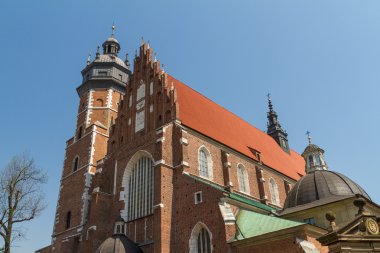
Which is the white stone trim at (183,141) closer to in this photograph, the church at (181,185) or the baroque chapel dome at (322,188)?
the church at (181,185)

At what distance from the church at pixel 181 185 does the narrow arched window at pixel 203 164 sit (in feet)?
0.24

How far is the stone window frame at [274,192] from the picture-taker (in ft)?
89.0

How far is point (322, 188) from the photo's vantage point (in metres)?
20.3

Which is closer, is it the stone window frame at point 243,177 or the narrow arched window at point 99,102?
the stone window frame at point 243,177

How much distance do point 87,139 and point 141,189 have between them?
32.1ft

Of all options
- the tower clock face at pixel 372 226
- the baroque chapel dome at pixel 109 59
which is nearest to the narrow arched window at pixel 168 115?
the baroque chapel dome at pixel 109 59

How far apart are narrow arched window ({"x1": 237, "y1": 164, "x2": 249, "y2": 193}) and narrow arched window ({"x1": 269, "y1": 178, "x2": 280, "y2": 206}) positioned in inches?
133

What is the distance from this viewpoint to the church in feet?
53.0

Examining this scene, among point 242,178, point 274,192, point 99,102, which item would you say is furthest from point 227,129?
point 99,102

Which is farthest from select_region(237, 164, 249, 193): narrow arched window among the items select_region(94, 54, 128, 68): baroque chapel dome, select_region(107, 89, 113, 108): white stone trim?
select_region(94, 54, 128, 68): baroque chapel dome

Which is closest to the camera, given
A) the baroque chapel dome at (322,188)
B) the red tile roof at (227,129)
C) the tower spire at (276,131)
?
the baroque chapel dome at (322,188)

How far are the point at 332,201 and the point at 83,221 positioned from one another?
640 inches

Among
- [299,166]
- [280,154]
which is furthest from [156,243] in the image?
[299,166]

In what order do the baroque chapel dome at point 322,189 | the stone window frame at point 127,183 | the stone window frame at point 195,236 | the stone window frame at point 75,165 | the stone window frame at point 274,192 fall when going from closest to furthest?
the stone window frame at point 195,236, the baroque chapel dome at point 322,189, the stone window frame at point 127,183, the stone window frame at point 274,192, the stone window frame at point 75,165
